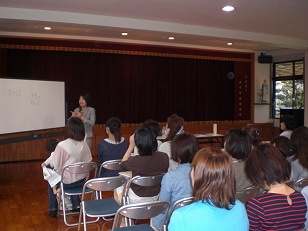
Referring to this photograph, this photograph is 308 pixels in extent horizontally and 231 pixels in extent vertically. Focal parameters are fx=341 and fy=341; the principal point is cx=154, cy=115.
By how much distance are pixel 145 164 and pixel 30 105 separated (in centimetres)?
368

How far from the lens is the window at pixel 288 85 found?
998 centimetres

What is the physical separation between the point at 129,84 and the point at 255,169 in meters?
7.37

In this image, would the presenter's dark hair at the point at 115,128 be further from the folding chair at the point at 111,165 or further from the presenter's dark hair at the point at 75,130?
the folding chair at the point at 111,165

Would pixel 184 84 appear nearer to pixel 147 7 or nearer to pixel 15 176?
pixel 147 7

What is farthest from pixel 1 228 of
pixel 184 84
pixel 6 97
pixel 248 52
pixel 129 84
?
pixel 248 52

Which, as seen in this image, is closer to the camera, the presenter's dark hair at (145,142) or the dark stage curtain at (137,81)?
the presenter's dark hair at (145,142)

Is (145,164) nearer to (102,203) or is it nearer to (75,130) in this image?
(102,203)

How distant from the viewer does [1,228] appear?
3729mm

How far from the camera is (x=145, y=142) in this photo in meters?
3.10

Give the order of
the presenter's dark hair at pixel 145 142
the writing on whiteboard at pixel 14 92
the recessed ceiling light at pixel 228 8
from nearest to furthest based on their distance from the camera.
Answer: the presenter's dark hair at pixel 145 142 < the writing on whiteboard at pixel 14 92 < the recessed ceiling light at pixel 228 8

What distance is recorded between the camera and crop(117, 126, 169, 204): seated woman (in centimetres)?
306

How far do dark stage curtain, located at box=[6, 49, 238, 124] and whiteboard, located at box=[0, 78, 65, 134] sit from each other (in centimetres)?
148

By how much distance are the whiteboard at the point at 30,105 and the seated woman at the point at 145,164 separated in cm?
302

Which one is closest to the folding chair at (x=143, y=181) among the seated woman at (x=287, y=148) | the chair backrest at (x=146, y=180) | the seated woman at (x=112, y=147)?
the chair backrest at (x=146, y=180)
